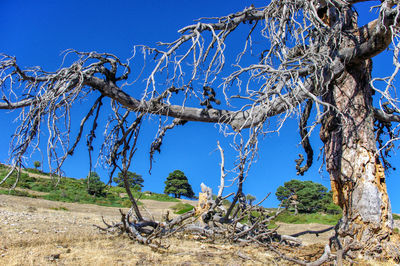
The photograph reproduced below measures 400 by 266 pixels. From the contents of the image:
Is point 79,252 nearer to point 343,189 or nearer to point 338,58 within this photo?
point 343,189

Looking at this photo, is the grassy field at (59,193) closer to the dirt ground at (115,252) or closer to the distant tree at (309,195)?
the dirt ground at (115,252)

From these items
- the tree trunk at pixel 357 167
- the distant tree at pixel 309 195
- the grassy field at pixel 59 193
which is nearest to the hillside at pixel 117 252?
the tree trunk at pixel 357 167

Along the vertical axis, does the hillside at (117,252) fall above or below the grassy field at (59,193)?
below

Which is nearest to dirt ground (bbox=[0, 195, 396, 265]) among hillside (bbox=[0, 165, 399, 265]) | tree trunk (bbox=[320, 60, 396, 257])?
hillside (bbox=[0, 165, 399, 265])

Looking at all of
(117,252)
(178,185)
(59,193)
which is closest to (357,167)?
(117,252)

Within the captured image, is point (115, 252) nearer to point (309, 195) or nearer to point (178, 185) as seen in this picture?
point (309, 195)

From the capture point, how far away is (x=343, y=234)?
5770 millimetres

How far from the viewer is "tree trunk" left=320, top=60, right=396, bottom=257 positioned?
559 cm

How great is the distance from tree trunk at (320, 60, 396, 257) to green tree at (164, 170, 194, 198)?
4914cm

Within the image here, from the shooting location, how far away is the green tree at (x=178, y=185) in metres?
55.1

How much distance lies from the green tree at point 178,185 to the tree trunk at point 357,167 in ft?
161

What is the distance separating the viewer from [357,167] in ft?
19.6

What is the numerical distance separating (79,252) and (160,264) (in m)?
1.37

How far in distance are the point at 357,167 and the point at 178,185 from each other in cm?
5100
